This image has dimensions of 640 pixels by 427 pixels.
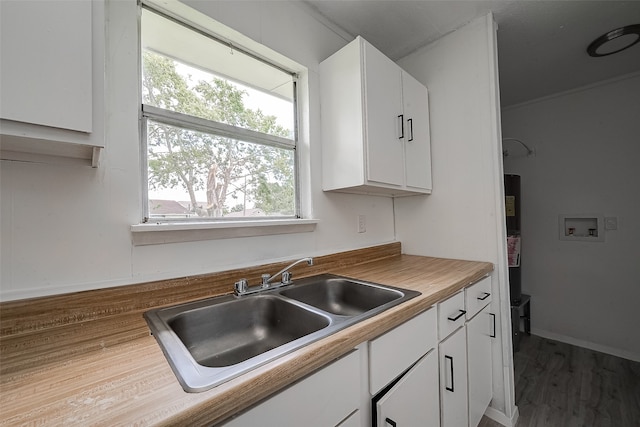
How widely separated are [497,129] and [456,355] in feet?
4.18

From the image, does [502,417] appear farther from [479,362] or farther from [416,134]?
[416,134]

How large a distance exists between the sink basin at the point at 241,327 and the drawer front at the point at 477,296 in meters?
0.86

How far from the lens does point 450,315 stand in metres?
1.14

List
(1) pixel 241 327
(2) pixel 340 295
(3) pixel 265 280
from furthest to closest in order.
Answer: (2) pixel 340 295, (3) pixel 265 280, (1) pixel 241 327

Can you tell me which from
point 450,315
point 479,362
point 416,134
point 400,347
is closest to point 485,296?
point 479,362

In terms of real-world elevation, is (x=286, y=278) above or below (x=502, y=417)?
Result: above

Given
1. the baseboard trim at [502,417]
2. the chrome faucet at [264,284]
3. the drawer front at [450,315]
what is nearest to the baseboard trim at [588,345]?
the baseboard trim at [502,417]

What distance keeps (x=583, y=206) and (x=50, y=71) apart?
3598 mm

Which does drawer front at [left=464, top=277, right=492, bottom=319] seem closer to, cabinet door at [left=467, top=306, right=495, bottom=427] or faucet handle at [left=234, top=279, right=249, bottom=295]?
cabinet door at [left=467, top=306, right=495, bottom=427]

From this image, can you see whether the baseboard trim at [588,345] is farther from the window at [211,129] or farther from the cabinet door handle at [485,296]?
the window at [211,129]

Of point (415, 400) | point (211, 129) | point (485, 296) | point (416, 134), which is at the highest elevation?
point (416, 134)

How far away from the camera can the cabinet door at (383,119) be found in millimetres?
1383

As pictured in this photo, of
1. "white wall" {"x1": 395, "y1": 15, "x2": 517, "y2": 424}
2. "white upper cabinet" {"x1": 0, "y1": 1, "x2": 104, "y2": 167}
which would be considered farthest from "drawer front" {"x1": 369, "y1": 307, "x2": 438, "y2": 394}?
"white upper cabinet" {"x1": 0, "y1": 1, "x2": 104, "y2": 167}

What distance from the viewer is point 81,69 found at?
2.00 ft
